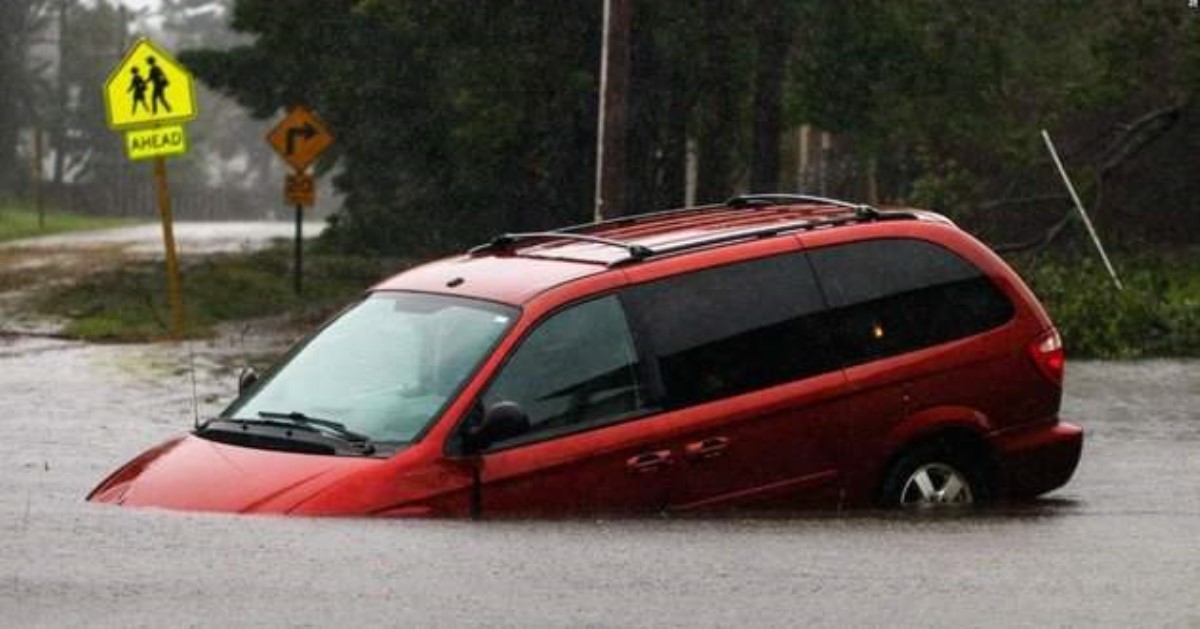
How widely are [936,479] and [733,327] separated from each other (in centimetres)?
126

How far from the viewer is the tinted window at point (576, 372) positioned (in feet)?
35.0

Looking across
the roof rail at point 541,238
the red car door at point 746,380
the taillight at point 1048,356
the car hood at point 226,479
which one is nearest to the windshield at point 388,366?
the car hood at point 226,479

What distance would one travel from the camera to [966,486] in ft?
38.5

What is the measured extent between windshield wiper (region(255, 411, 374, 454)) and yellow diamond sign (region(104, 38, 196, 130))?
1857cm

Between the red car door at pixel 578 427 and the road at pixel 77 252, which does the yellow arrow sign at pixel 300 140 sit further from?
the red car door at pixel 578 427

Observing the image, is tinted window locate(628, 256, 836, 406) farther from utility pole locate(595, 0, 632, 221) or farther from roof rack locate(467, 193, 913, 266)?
utility pole locate(595, 0, 632, 221)

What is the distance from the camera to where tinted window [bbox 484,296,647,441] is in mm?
10680

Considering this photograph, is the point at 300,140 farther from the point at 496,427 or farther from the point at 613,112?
the point at 496,427

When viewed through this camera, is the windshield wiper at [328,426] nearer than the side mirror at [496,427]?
No

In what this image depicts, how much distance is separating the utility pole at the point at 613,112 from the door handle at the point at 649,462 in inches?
651

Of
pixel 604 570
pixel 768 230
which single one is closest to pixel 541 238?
pixel 768 230

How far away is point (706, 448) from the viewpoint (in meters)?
10.9

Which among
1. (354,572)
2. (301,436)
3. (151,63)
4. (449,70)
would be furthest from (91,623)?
(449,70)

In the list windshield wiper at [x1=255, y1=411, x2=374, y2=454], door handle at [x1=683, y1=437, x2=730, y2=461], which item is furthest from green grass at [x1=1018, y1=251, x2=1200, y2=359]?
windshield wiper at [x1=255, y1=411, x2=374, y2=454]
